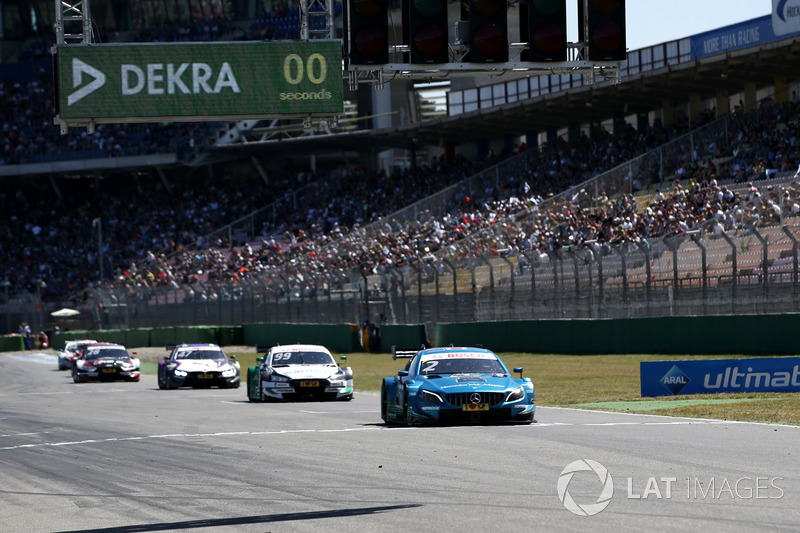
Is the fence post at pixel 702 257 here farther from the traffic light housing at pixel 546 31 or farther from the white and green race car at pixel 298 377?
the traffic light housing at pixel 546 31

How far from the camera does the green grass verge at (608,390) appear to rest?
1800cm

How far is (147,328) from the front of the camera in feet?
196

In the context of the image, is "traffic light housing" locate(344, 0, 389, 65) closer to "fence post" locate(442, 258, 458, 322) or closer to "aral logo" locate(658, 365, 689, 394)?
"aral logo" locate(658, 365, 689, 394)

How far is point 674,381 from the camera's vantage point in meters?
22.2

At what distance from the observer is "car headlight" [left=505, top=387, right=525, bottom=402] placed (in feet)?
55.0

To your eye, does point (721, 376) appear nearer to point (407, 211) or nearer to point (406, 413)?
point (406, 413)

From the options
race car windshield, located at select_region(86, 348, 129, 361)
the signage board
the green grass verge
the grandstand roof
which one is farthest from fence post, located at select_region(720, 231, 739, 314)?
race car windshield, located at select_region(86, 348, 129, 361)

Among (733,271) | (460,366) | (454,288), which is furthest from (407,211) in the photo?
(460,366)

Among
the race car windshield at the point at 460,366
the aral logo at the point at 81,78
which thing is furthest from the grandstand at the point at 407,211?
the aral logo at the point at 81,78

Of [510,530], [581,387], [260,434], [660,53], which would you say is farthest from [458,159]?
[510,530]

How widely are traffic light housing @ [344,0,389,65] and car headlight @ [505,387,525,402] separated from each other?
5.52 metres

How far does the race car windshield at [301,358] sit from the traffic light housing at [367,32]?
41.0 feet

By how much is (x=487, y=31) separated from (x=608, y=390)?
12561 mm

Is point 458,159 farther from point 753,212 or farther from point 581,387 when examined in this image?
point 581,387
